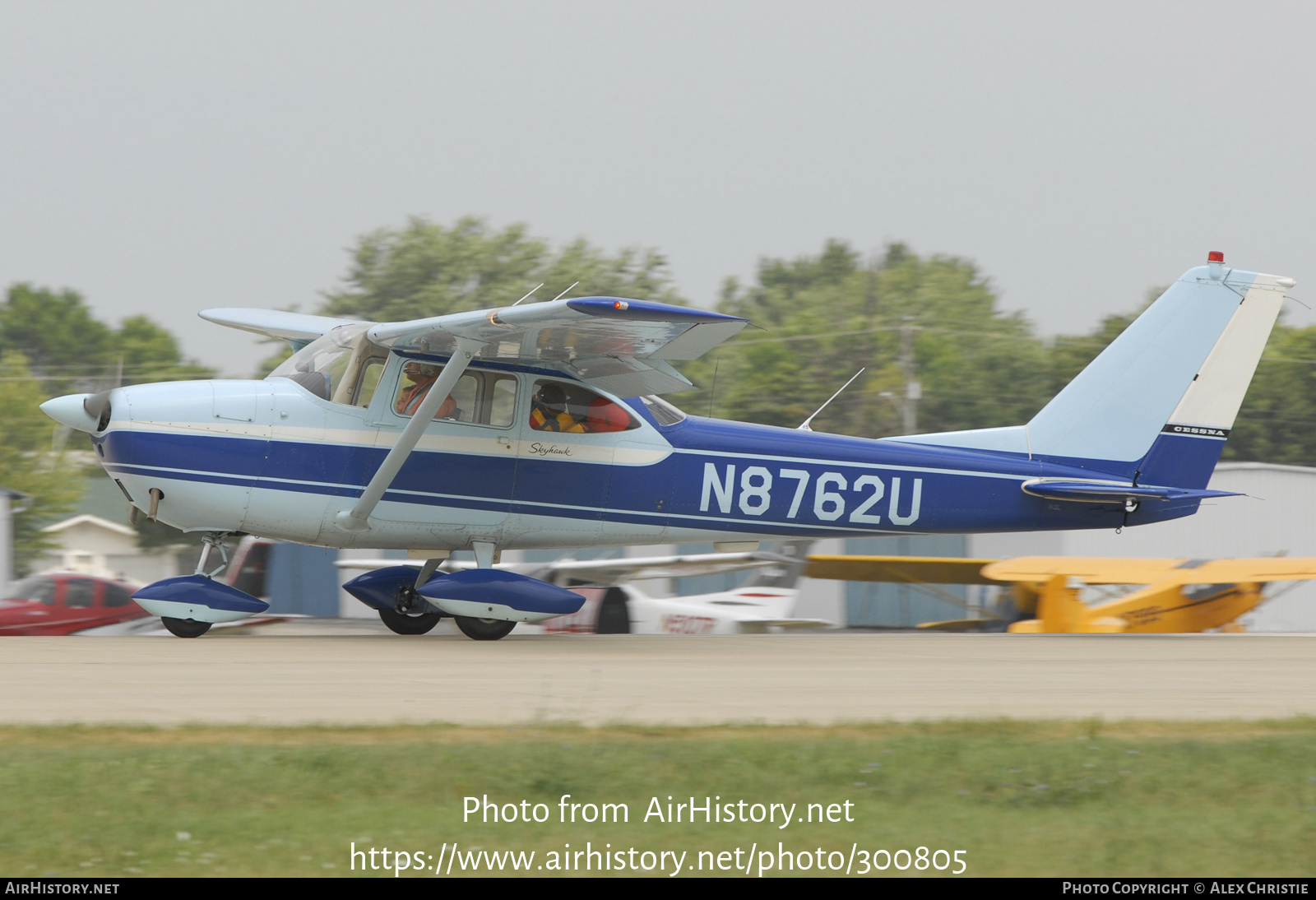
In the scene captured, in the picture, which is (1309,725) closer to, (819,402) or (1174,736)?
(1174,736)

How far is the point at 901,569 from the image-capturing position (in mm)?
18828

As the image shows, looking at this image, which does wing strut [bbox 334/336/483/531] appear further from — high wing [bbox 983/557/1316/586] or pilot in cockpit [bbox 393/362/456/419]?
high wing [bbox 983/557/1316/586]

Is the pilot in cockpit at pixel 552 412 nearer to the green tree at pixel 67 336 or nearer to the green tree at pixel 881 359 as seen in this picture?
the green tree at pixel 881 359

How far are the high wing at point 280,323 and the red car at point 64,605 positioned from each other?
3720 millimetres

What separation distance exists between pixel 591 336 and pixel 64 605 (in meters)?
8.30

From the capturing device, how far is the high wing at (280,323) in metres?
13.4

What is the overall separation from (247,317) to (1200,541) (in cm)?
2026

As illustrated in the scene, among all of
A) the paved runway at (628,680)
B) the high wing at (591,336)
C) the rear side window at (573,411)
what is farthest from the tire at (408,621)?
the high wing at (591,336)

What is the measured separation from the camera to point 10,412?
44.8 metres

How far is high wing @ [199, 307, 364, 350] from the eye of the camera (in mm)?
13359

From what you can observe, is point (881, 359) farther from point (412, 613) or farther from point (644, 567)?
point (412, 613)

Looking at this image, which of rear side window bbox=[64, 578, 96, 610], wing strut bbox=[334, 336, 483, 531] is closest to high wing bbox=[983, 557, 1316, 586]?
wing strut bbox=[334, 336, 483, 531]

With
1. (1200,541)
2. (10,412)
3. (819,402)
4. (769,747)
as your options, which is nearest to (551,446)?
(769,747)
